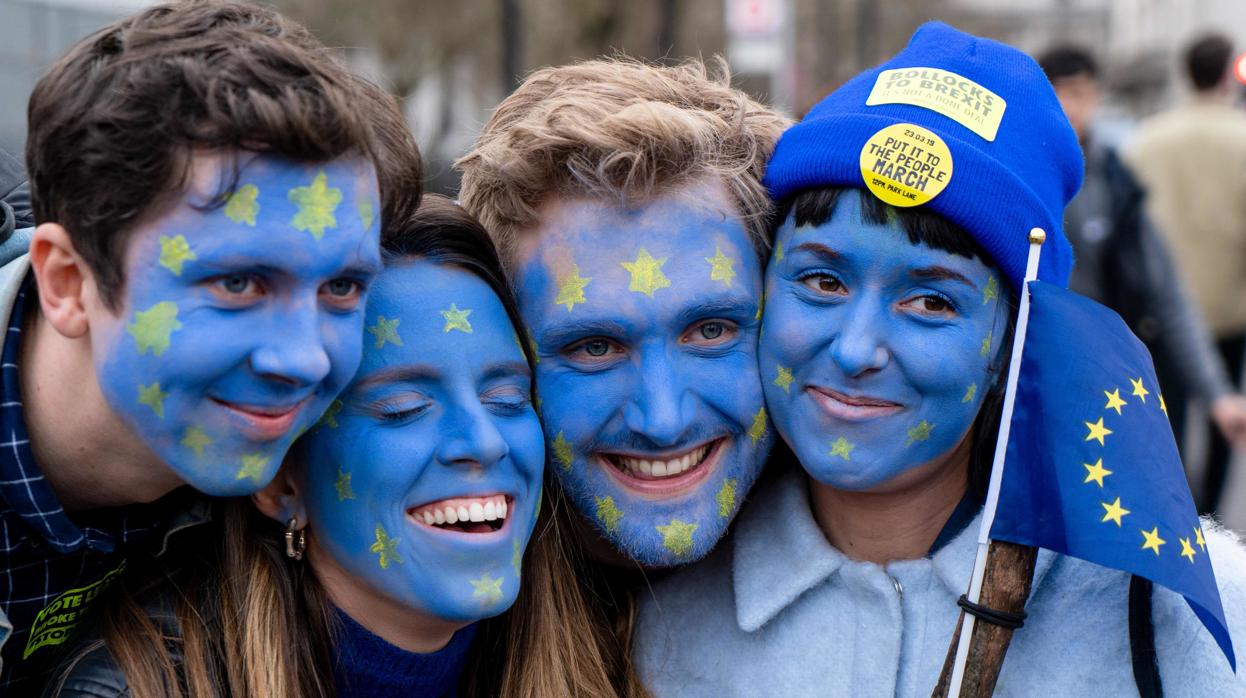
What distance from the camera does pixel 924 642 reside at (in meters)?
3.02

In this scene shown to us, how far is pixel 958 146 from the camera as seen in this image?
2.93m

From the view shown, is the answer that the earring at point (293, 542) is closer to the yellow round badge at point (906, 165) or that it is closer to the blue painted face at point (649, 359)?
the blue painted face at point (649, 359)

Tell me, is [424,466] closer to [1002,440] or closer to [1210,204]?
[1002,440]

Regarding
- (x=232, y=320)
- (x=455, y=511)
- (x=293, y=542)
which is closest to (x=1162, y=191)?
(x=455, y=511)

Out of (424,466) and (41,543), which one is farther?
(424,466)

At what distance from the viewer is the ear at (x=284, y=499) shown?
2.98 m

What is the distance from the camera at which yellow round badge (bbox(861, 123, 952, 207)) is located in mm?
2895

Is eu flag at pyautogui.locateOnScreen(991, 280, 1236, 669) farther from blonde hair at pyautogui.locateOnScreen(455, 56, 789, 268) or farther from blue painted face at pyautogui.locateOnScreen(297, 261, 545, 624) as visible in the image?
blue painted face at pyautogui.locateOnScreen(297, 261, 545, 624)

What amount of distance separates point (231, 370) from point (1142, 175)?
21.0 feet

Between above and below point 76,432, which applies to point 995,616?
below

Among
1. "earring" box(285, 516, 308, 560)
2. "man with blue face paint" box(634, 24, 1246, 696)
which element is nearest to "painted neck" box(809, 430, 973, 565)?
"man with blue face paint" box(634, 24, 1246, 696)

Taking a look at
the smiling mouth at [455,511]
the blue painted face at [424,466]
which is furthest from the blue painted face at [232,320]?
the smiling mouth at [455,511]

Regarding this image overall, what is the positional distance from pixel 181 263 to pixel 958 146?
155cm

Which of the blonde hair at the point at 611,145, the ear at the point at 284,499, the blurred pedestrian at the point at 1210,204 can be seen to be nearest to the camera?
the ear at the point at 284,499
